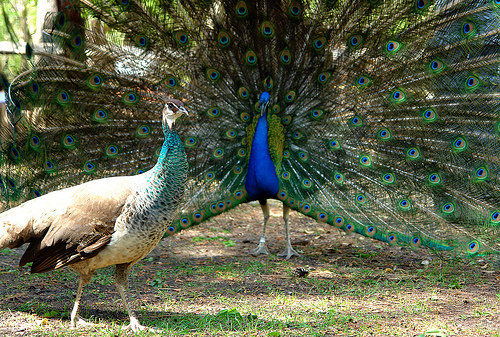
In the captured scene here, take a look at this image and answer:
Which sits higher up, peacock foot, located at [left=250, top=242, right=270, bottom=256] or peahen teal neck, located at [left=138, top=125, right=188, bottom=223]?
peahen teal neck, located at [left=138, top=125, right=188, bottom=223]

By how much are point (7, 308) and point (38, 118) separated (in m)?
→ 1.94

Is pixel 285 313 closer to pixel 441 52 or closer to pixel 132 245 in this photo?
pixel 132 245

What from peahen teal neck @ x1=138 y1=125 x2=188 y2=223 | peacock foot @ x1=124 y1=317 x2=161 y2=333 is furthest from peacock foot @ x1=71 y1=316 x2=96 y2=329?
peahen teal neck @ x1=138 y1=125 x2=188 y2=223

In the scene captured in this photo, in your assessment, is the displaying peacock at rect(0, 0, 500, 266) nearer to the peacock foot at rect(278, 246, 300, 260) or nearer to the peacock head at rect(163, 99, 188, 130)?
the peacock foot at rect(278, 246, 300, 260)

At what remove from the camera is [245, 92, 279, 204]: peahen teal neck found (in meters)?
5.08

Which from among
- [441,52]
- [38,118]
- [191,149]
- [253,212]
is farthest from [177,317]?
[253,212]

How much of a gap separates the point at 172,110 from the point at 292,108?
264 cm

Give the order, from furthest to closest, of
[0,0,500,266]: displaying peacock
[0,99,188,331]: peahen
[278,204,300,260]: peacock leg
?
[278,204,300,260]: peacock leg → [0,0,500,266]: displaying peacock → [0,99,188,331]: peahen

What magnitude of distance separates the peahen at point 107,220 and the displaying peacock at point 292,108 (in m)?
1.53

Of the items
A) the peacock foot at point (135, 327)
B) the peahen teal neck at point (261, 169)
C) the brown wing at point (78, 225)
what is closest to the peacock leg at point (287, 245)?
the peahen teal neck at point (261, 169)

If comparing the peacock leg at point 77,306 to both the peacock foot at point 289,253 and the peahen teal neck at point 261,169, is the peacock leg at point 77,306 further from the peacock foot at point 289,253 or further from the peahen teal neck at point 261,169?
the peacock foot at point 289,253

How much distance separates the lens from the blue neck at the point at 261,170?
5.08 meters

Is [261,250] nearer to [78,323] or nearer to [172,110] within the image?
[78,323]

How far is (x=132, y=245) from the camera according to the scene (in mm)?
3051
